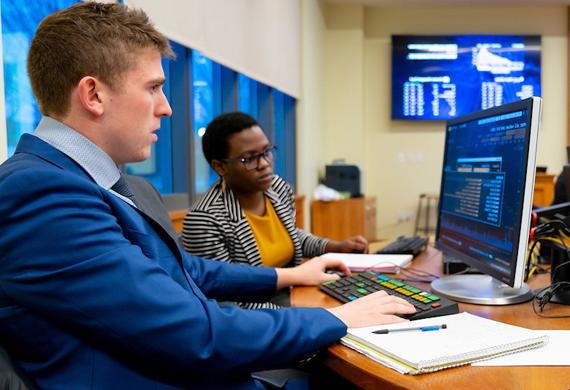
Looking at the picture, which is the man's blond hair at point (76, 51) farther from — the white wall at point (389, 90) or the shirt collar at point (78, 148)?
the white wall at point (389, 90)

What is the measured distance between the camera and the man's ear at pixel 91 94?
2.80ft

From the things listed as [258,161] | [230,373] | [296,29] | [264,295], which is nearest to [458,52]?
[296,29]

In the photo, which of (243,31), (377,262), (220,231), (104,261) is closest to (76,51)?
(104,261)

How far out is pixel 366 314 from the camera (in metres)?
0.96

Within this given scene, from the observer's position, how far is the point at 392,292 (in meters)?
1.14

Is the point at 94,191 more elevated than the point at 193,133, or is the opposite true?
the point at 193,133

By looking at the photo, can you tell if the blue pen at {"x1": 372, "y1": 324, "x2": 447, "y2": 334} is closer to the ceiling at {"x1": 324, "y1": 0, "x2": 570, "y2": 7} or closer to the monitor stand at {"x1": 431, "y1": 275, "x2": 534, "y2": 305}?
the monitor stand at {"x1": 431, "y1": 275, "x2": 534, "y2": 305}

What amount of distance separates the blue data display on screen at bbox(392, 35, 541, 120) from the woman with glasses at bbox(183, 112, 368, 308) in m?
4.63

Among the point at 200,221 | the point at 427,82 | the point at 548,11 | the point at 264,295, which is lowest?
the point at 264,295

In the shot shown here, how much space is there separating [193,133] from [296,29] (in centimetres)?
244

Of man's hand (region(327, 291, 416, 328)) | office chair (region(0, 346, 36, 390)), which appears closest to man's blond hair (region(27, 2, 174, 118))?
office chair (region(0, 346, 36, 390))

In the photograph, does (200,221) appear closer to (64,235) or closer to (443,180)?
(443,180)

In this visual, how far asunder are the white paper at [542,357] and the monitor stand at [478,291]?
10.5 inches

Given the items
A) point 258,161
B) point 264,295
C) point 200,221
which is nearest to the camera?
point 264,295
